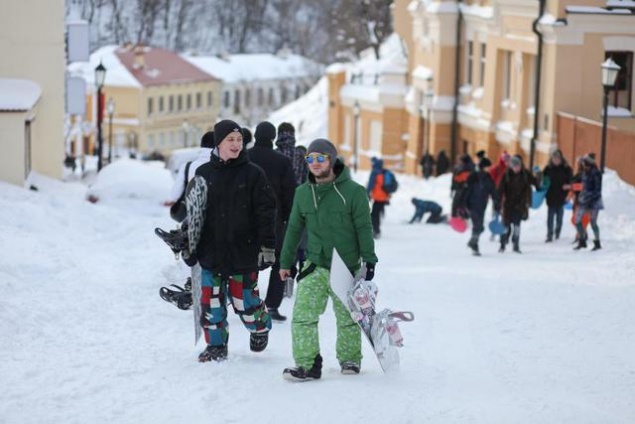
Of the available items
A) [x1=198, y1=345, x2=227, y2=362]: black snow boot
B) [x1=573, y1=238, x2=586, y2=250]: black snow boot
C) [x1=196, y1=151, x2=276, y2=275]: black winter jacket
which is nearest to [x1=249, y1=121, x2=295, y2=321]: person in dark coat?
[x1=198, y1=345, x2=227, y2=362]: black snow boot

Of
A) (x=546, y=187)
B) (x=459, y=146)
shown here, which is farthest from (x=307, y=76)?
(x=546, y=187)

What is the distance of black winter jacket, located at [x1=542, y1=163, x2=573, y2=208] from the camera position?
2064 cm

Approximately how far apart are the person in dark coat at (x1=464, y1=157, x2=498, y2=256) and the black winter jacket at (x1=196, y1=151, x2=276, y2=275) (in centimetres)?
1028

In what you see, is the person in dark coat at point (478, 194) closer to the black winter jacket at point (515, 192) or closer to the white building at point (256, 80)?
the black winter jacket at point (515, 192)

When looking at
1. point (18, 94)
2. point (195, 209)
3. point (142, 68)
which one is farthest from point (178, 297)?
point (142, 68)

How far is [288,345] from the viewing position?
1040cm

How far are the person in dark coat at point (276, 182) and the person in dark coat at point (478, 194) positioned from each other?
8219 mm

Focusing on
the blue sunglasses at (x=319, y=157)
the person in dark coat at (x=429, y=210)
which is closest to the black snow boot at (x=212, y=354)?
the blue sunglasses at (x=319, y=157)

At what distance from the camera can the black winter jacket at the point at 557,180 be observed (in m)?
20.6

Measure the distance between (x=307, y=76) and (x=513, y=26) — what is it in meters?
60.6

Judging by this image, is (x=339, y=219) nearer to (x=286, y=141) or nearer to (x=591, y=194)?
(x=286, y=141)

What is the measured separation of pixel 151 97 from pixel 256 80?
12.8 metres

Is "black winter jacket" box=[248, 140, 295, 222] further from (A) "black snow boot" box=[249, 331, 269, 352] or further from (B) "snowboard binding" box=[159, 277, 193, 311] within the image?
(A) "black snow boot" box=[249, 331, 269, 352]

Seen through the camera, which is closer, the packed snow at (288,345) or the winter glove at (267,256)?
the packed snow at (288,345)
